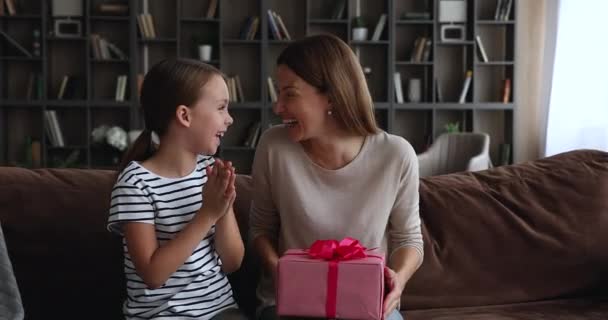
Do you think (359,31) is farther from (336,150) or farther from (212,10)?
(336,150)

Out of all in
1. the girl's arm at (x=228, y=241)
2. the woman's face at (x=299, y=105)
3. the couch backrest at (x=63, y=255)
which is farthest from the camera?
the couch backrest at (x=63, y=255)

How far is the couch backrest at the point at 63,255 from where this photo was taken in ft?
5.97

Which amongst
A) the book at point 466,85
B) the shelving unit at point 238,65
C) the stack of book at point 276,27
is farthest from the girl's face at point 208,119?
the book at point 466,85

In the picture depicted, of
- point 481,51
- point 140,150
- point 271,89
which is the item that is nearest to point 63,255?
point 140,150

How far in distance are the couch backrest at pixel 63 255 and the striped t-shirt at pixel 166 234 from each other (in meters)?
0.22

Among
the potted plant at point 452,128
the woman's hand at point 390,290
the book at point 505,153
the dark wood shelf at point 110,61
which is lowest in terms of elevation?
the book at point 505,153

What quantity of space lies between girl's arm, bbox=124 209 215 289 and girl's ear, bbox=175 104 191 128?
9.0 inches

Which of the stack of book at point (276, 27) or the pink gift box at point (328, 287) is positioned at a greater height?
the stack of book at point (276, 27)

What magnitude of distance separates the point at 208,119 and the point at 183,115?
55mm

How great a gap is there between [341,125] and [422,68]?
4.95m

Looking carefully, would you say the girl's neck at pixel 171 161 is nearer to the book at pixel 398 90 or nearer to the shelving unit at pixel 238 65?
the shelving unit at pixel 238 65

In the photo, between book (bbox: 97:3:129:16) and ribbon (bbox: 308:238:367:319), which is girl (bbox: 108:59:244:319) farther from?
book (bbox: 97:3:129:16)

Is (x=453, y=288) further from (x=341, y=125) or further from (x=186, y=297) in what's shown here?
(x=186, y=297)

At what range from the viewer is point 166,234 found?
1.60m
